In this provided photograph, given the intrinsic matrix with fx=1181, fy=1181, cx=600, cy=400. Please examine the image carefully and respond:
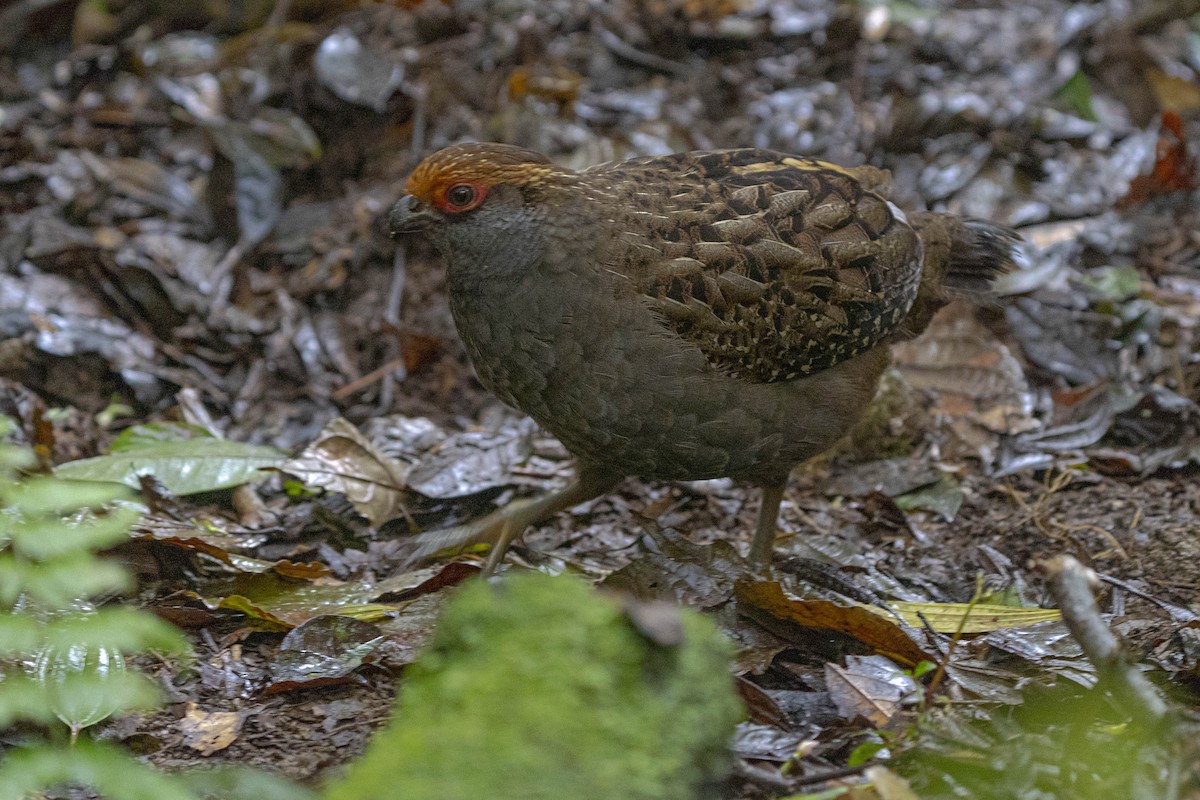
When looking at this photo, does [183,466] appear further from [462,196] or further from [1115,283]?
[1115,283]

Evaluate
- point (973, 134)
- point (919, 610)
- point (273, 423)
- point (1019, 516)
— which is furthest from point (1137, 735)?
point (973, 134)

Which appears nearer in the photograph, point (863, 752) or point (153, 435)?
point (863, 752)

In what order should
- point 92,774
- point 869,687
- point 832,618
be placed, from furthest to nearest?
point 832,618, point 869,687, point 92,774

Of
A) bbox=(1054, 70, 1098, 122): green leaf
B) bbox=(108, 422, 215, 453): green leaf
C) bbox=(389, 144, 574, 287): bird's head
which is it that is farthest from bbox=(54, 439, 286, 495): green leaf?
bbox=(1054, 70, 1098, 122): green leaf

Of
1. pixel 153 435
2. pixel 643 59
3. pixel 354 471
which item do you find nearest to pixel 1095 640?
pixel 354 471

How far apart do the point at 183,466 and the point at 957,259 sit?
341 centimetres

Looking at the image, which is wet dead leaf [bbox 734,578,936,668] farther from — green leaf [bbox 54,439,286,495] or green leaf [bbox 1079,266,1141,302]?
green leaf [bbox 1079,266,1141,302]

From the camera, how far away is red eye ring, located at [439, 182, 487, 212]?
4.08 meters

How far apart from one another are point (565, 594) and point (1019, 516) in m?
3.26

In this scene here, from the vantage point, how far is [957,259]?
5129mm

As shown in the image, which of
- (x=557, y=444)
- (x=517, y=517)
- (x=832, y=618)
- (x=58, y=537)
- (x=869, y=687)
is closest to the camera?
(x=58, y=537)

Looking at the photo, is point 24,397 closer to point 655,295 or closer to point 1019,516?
point 655,295

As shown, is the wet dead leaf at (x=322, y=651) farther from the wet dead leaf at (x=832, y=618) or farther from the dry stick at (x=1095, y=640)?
the dry stick at (x=1095, y=640)

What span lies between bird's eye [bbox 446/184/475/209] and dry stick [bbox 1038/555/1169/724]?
2341 mm
